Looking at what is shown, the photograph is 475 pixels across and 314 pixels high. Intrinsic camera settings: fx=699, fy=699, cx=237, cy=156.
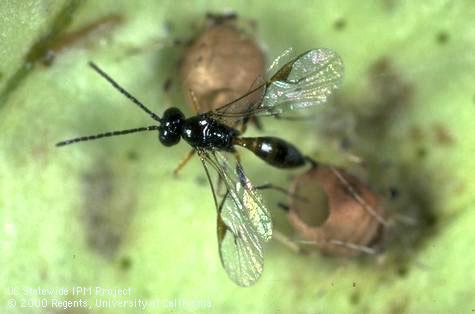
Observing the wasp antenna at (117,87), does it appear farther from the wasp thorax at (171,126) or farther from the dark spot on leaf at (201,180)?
the dark spot on leaf at (201,180)

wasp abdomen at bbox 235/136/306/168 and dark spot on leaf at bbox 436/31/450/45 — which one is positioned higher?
dark spot on leaf at bbox 436/31/450/45

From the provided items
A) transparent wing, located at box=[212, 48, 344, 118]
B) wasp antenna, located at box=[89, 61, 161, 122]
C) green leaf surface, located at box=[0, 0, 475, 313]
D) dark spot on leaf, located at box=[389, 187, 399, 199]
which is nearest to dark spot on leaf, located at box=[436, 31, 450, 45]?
green leaf surface, located at box=[0, 0, 475, 313]

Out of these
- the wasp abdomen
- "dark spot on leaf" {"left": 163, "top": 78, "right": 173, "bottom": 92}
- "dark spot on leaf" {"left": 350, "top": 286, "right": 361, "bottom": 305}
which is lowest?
"dark spot on leaf" {"left": 350, "top": 286, "right": 361, "bottom": 305}

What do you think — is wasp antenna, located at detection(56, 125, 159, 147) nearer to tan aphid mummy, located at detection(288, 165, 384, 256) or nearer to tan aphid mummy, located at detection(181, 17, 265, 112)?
tan aphid mummy, located at detection(181, 17, 265, 112)

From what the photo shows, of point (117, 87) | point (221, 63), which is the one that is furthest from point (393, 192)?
point (117, 87)

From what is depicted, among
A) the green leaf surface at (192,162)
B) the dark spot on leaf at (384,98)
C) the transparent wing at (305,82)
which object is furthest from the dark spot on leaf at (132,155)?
the dark spot on leaf at (384,98)

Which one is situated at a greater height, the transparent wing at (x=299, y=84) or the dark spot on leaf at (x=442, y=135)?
the transparent wing at (x=299, y=84)

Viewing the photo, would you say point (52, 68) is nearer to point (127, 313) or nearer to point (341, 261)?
point (127, 313)
